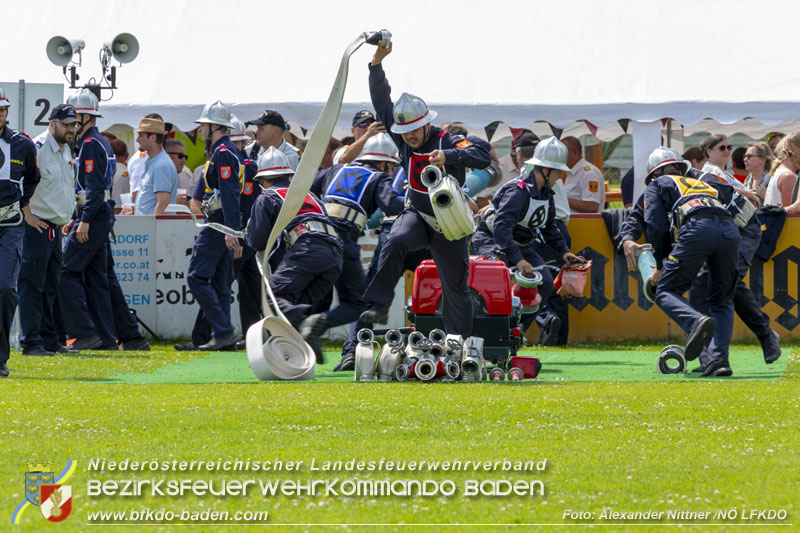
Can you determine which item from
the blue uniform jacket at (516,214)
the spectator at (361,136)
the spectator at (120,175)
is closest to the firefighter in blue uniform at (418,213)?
the blue uniform jacket at (516,214)

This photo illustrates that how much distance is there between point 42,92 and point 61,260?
1.85m

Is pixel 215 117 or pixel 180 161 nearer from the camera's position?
pixel 215 117

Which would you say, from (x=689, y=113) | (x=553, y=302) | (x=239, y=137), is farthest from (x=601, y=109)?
(x=239, y=137)

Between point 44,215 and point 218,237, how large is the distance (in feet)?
5.86

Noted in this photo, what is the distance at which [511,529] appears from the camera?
4.38 meters

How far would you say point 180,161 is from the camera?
1652 cm

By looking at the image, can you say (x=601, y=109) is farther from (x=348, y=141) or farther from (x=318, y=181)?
(x=318, y=181)

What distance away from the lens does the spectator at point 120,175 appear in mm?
16484

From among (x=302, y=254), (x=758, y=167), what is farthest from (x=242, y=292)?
(x=758, y=167)

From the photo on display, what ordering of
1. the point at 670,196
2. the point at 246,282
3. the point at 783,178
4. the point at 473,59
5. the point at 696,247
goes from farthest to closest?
the point at 473,59 → the point at 783,178 → the point at 246,282 → the point at 670,196 → the point at 696,247

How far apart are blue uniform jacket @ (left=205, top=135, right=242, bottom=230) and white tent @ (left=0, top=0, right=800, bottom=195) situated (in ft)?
11.9

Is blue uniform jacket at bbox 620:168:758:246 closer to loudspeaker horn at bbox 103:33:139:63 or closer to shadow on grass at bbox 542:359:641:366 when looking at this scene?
shadow on grass at bbox 542:359:641:366

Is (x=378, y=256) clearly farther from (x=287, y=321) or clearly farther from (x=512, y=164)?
(x=512, y=164)

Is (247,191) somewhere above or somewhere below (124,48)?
below
